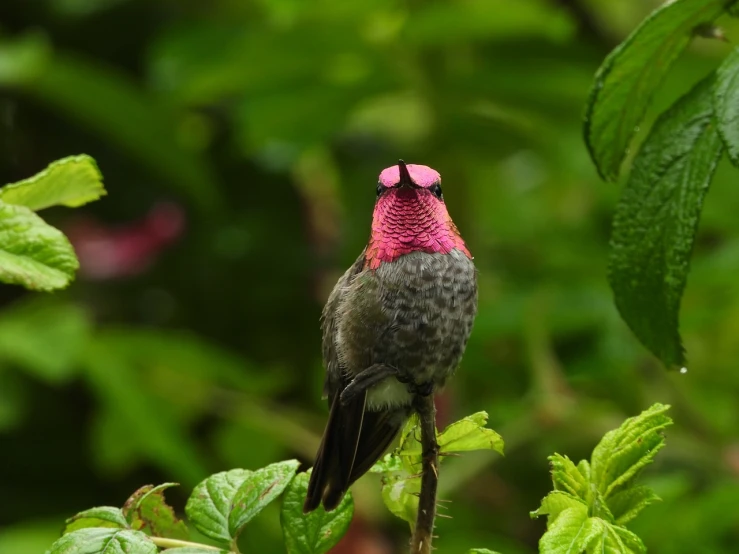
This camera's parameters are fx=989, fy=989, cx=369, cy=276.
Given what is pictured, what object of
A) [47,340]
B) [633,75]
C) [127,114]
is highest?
[127,114]

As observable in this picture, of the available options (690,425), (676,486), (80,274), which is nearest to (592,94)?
(676,486)

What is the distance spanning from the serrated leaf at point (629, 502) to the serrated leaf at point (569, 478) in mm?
31

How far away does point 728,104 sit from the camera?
89 cm

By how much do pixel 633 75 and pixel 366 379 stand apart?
17.2 inches

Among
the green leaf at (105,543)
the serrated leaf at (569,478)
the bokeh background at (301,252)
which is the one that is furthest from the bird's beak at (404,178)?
the bokeh background at (301,252)

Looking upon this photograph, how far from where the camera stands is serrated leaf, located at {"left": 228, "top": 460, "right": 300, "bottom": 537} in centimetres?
92

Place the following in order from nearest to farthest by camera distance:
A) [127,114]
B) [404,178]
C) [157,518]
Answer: [404,178], [157,518], [127,114]

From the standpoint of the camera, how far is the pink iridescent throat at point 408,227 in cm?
90

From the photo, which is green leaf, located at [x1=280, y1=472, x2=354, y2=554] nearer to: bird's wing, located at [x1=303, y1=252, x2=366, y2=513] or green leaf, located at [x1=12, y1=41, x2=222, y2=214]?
bird's wing, located at [x1=303, y1=252, x2=366, y2=513]

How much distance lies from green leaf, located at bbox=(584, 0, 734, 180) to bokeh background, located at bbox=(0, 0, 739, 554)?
95cm

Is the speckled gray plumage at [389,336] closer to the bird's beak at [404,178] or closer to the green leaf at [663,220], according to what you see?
the bird's beak at [404,178]

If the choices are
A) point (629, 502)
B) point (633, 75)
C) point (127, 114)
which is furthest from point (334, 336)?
point (127, 114)

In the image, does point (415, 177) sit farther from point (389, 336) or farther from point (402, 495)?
point (402, 495)

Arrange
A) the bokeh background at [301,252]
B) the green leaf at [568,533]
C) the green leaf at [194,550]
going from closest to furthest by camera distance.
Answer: the green leaf at [568,533], the green leaf at [194,550], the bokeh background at [301,252]
